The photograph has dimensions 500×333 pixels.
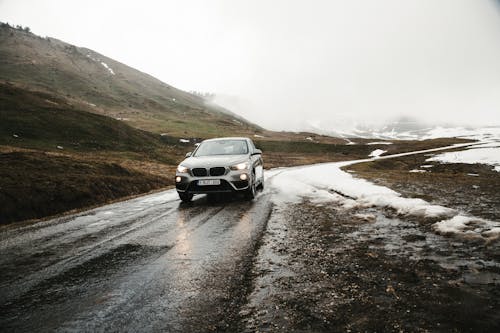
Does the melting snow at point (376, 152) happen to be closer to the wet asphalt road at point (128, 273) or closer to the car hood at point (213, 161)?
the car hood at point (213, 161)

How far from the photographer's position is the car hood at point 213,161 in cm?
1098

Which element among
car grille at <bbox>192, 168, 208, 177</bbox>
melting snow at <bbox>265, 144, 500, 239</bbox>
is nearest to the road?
melting snow at <bbox>265, 144, 500, 239</bbox>

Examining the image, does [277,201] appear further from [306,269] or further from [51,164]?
[51,164]

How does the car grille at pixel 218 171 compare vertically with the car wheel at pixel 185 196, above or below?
above

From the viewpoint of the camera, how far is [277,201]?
11.1m

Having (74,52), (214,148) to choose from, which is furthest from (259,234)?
(74,52)

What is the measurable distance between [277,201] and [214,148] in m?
3.21

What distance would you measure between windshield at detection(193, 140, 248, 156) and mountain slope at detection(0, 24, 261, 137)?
75.4m

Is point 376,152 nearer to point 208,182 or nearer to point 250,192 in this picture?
→ point 250,192

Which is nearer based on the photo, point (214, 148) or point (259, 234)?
point (259, 234)

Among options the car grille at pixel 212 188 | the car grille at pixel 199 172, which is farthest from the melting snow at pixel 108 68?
the car grille at pixel 212 188

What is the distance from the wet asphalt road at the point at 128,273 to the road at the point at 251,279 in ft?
0.06

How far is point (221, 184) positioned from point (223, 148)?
2230 mm

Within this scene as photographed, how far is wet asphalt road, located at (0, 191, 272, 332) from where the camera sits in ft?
10.7
